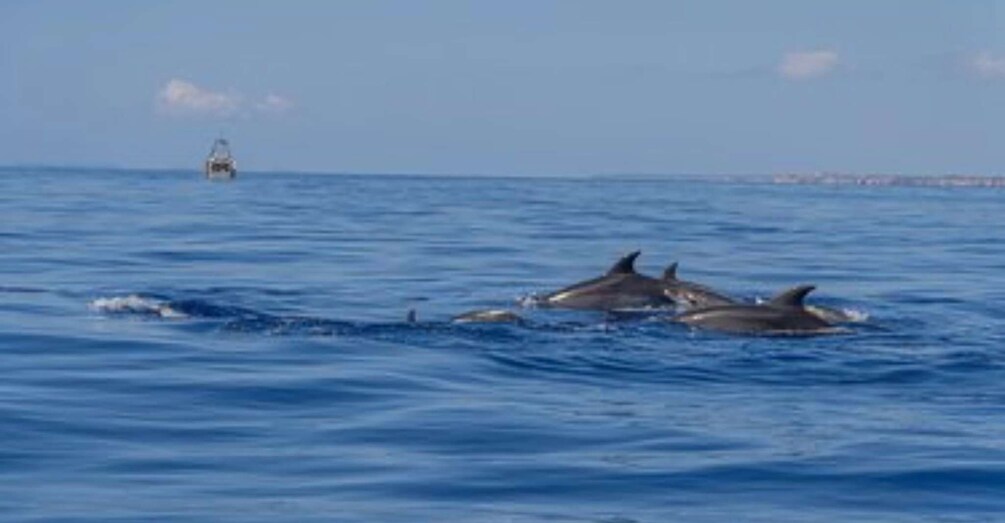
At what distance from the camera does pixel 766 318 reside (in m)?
24.4

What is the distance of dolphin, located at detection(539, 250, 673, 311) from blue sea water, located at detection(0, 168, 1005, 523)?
644mm

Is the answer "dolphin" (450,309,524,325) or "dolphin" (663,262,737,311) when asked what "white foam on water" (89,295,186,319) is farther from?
"dolphin" (663,262,737,311)

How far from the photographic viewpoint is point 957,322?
27859mm

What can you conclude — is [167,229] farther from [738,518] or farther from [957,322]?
[738,518]

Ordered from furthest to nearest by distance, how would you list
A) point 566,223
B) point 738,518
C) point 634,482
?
point 566,223 → point 634,482 → point 738,518

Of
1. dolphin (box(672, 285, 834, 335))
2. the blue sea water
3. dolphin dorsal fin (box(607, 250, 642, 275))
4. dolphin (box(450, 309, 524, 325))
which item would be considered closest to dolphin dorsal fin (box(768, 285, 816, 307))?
dolphin (box(672, 285, 834, 335))

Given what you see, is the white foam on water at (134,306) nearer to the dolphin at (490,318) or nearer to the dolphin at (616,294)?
the dolphin at (490,318)

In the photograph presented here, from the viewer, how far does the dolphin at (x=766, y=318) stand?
24141 mm

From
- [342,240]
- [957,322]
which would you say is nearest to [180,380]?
[957,322]

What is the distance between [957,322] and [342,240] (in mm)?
23453

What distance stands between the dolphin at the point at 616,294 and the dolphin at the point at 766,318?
101 inches

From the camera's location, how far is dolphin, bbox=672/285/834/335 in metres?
24.1

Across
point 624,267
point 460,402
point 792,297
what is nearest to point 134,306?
point 624,267

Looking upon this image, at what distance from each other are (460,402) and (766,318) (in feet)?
25.7
